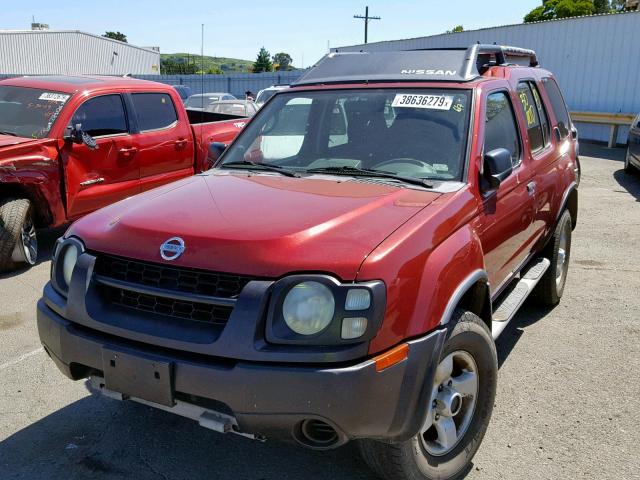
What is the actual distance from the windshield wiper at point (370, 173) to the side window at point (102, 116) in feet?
14.1

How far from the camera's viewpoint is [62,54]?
4678 cm

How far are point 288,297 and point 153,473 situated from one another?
1.32 metres

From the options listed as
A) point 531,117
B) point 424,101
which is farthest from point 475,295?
point 531,117

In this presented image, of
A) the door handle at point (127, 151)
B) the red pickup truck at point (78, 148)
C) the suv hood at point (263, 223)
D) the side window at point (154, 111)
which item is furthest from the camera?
the side window at point (154, 111)

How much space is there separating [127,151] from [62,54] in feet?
147

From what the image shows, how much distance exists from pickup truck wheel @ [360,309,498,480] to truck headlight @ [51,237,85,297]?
1.57 metres

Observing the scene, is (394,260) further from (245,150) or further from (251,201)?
(245,150)

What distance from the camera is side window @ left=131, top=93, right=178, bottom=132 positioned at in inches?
303

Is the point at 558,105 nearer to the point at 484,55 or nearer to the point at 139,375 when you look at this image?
the point at 484,55

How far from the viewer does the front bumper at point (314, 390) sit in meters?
2.29

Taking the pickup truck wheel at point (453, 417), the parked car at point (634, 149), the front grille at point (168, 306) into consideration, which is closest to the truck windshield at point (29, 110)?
the front grille at point (168, 306)

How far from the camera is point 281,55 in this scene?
120 metres

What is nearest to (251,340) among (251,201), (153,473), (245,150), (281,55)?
(251,201)

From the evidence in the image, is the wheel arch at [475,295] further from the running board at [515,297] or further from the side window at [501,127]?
the side window at [501,127]
